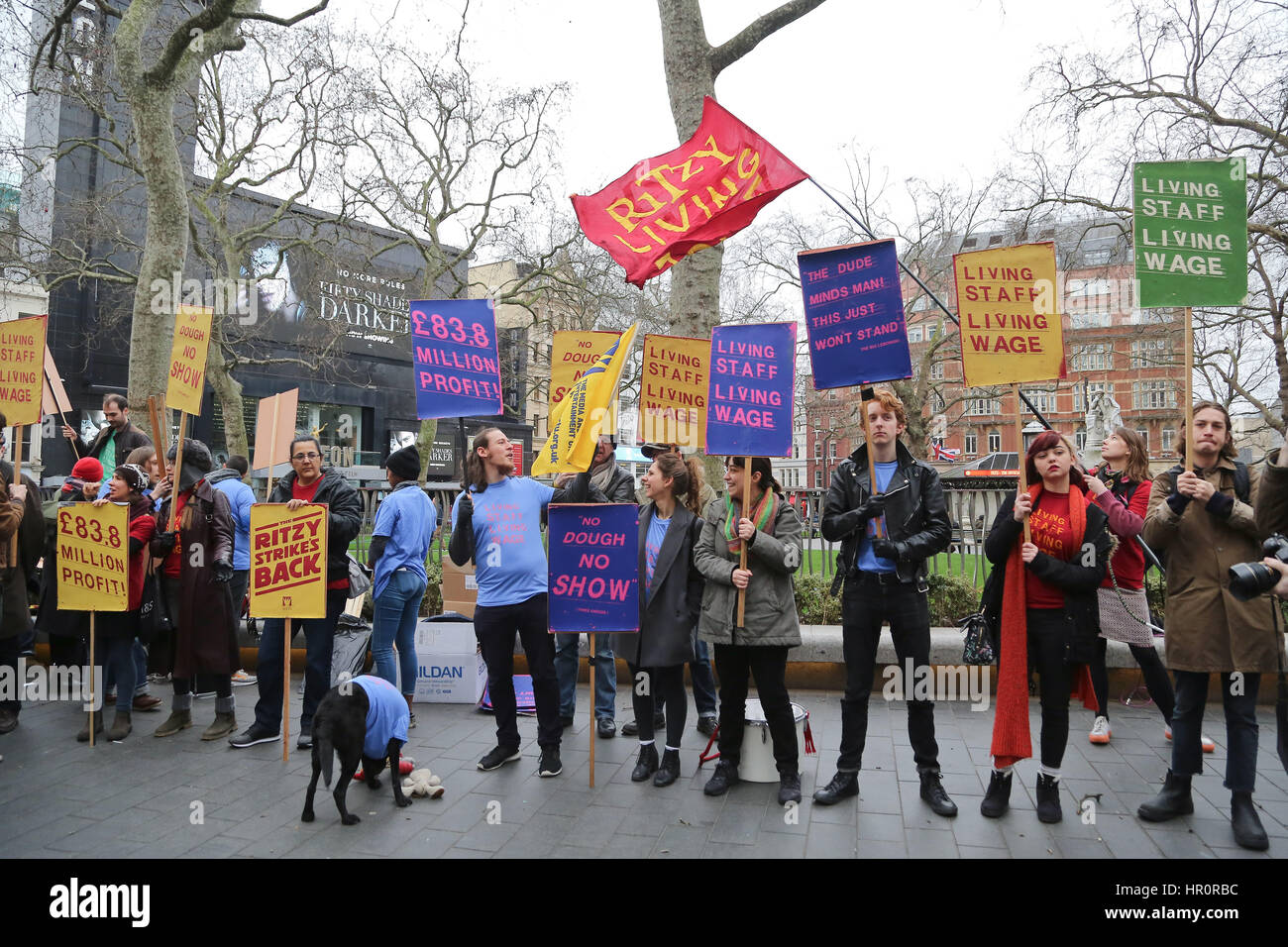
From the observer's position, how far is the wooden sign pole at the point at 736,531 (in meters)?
4.60

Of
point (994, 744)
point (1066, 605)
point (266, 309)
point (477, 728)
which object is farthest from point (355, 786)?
point (266, 309)

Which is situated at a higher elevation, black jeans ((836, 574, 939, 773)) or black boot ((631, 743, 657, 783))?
black jeans ((836, 574, 939, 773))

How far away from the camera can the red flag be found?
17.8 feet

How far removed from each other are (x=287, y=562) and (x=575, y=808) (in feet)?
8.30

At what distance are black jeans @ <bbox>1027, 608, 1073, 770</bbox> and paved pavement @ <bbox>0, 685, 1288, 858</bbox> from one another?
1.27 feet

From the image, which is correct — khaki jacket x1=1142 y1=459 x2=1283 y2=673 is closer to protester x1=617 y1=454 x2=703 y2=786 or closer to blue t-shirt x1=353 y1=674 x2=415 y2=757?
protester x1=617 y1=454 x2=703 y2=786

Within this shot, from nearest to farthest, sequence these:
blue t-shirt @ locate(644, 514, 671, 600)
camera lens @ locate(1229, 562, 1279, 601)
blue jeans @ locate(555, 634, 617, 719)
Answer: camera lens @ locate(1229, 562, 1279, 601)
blue t-shirt @ locate(644, 514, 671, 600)
blue jeans @ locate(555, 634, 617, 719)

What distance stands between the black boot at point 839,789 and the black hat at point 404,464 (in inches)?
137

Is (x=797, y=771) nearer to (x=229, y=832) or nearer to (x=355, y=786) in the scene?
(x=355, y=786)

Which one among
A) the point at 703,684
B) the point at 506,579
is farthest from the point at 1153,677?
the point at 506,579

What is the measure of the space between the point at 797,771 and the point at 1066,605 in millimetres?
1721

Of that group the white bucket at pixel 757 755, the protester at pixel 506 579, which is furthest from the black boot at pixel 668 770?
the protester at pixel 506 579

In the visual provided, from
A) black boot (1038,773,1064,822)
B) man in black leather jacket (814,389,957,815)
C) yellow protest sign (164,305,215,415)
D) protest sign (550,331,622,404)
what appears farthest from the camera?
protest sign (550,331,622,404)

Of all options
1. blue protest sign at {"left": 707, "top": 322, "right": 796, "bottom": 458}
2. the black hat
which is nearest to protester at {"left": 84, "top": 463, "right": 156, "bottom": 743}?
the black hat
